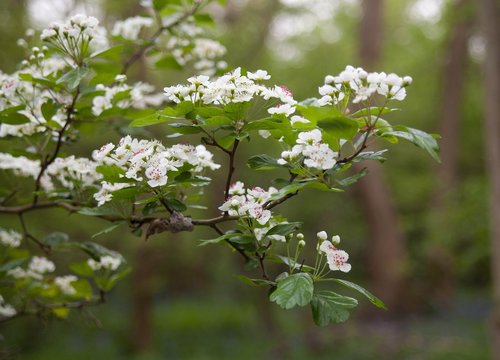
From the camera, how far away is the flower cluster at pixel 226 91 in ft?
4.52

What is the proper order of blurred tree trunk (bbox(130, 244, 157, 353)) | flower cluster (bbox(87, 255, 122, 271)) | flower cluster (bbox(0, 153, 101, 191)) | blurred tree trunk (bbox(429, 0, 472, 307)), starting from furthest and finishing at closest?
blurred tree trunk (bbox(429, 0, 472, 307)) → blurred tree trunk (bbox(130, 244, 157, 353)) → flower cluster (bbox(87, 255, 122, 271)) → flower cluster (bbox(0, 153, 101, 191))

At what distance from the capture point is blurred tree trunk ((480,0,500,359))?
5.12 meters

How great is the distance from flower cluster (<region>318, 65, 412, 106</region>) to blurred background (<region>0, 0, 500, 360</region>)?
4.63 meters

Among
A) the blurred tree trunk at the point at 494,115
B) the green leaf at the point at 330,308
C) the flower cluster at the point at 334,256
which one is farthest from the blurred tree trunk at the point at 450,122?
the green leaf at the point at 330,308

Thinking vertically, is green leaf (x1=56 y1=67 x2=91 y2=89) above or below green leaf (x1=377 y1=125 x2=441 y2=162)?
above

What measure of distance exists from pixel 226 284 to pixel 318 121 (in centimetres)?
1152

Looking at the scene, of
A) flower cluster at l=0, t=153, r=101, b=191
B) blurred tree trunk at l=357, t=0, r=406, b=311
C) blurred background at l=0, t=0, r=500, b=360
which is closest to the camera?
flower cluster at l=0, t=153, r=101, b=191

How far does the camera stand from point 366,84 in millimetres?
1377

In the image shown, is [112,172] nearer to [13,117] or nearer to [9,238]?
[13,117]

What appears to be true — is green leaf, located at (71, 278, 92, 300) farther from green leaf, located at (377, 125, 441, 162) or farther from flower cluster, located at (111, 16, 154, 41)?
green leaf, located at (377, 125, 441, 162)

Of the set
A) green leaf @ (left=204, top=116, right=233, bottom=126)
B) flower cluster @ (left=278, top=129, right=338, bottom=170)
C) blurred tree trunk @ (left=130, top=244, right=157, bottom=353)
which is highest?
green leaf @ (left=204, top=116, right=233, bottom=126)

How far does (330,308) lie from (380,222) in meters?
9.07

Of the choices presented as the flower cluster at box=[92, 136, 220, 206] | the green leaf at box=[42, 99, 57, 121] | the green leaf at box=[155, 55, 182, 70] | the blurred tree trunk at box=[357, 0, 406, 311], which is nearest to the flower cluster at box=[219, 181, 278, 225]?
the flower cluster at box=[92, 136, 220, 206]

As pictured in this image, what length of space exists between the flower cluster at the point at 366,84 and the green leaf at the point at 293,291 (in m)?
0.46
